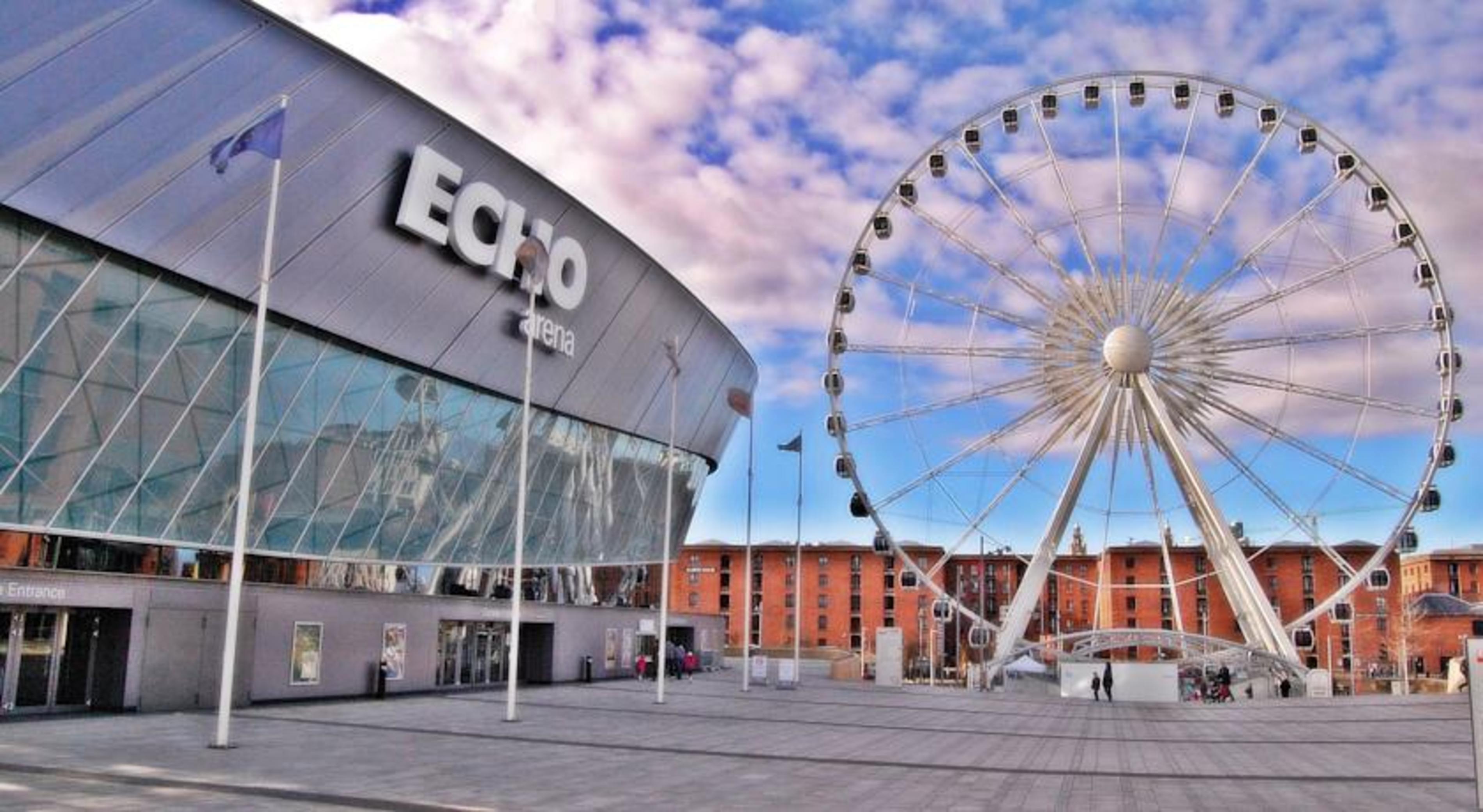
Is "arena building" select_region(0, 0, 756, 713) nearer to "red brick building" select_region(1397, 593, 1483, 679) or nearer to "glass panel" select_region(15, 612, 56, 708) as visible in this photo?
"glass panel" select_region(15, 612, 56, 708)

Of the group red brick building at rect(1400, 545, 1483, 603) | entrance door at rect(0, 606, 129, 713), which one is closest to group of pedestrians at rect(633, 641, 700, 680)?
entrance door at rect(0, 606, 129, 713)

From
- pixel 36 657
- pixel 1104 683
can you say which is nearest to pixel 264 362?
pixel 36 657

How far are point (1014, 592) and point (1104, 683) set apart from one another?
338ft

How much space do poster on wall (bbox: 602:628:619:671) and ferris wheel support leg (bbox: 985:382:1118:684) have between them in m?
15.7

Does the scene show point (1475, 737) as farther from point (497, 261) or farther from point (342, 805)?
point (497, 261)

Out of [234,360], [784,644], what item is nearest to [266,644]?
[234,360]

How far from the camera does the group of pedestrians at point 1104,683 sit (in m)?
46.5

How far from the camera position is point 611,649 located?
1807 inches

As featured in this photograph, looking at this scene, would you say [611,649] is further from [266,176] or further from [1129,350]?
[266,176]

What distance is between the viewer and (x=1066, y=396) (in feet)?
152

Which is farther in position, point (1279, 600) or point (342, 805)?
point (1279, 600)

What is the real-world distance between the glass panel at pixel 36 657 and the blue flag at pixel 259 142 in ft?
33.9

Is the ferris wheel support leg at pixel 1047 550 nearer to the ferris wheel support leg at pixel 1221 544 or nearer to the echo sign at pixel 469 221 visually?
the ferris wheel support leg at pixel 1221 544

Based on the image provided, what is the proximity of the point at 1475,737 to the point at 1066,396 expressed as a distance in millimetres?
31674
